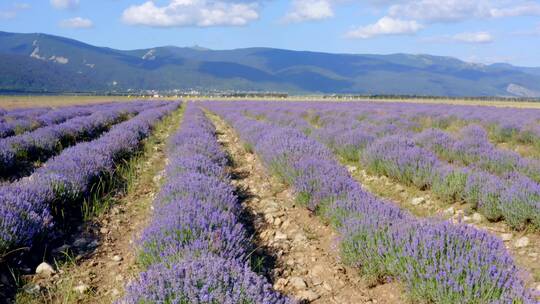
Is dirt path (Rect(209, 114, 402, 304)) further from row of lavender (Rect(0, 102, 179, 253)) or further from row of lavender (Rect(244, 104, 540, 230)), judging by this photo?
row of lavender (Rect(0, 102, 179, 253))

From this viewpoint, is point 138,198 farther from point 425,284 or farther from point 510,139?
point 510,139

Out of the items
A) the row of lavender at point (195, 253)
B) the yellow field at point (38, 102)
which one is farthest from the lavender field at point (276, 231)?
the yellow field at point (38, 102)

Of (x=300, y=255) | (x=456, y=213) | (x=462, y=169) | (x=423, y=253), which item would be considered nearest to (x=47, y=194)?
(x=300, y=255)

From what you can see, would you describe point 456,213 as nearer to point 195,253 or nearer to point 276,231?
point 276,231

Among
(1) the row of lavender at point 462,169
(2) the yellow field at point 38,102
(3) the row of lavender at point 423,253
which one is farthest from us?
(2) the yellow field at point 38,102

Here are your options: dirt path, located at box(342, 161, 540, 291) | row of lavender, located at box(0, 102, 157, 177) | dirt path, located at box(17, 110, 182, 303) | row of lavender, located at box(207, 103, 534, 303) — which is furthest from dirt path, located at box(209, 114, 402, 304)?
row of lavender, located at box(0, 102, 157, 177)

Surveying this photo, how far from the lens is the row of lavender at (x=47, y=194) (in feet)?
11.4

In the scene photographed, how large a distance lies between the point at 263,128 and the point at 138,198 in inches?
218

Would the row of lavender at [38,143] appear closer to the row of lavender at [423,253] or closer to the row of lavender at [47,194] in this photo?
the row of lavender at [47,194]

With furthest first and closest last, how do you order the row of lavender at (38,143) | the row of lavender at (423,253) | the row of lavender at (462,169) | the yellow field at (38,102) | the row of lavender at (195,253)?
1. the yellow field at (38,102)
2. the row of lavender at (38,143)
3. the row of lavender at (462,169)
4. the row of lavender at (423,253)
5. the row of lavender at (195,253)

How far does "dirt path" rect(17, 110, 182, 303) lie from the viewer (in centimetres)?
310

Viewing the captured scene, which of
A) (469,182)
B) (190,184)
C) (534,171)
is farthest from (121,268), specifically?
(534,171)

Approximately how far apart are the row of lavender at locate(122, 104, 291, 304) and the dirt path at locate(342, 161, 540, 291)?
1.63 metres

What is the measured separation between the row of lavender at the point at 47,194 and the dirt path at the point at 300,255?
1.95 metres
